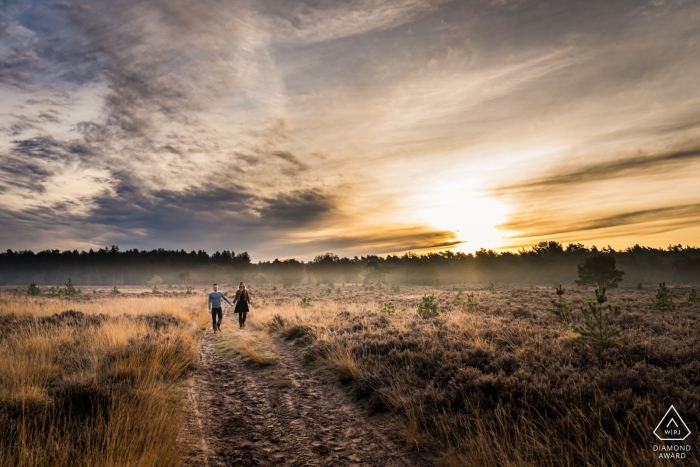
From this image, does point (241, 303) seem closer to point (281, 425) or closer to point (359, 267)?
point (281, 425)

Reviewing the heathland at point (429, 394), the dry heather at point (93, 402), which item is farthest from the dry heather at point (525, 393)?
the dry heather at point (93, 402)

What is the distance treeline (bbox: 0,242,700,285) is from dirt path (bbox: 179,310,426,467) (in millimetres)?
60253

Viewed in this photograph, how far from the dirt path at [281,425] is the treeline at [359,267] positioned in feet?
198

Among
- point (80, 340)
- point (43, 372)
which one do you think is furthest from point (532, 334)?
point (80, 340)

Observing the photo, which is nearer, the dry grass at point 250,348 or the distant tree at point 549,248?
the dry grass at point 250,348

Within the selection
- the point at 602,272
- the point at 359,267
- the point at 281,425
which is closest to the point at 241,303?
the point at 281,425

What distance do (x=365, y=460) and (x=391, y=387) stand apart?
213 centimetres

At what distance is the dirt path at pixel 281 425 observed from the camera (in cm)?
468

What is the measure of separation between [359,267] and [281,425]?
4931 inches

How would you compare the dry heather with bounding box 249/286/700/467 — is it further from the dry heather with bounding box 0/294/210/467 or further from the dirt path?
the dry heather with bounding box 0/294/210/467

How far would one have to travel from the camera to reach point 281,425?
5828mm

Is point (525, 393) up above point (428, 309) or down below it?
above

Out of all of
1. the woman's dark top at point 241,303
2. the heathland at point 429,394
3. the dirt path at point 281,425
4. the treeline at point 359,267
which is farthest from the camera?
the treeline at point 359,267

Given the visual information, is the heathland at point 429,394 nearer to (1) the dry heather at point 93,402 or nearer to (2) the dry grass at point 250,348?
(1) the dry heather at point 93,402
